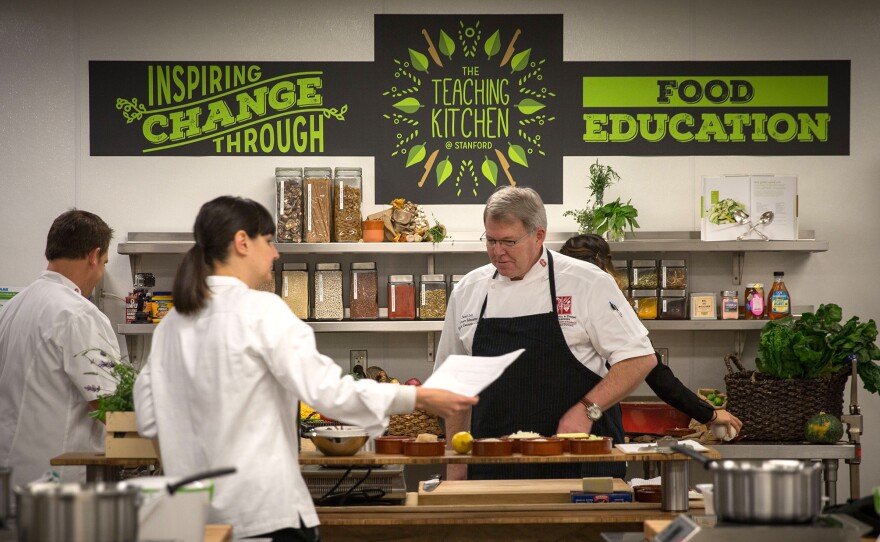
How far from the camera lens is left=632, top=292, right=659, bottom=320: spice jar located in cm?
509

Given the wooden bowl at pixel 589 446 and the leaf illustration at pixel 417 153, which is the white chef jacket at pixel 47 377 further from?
the leaf illustration at pixel 417 153

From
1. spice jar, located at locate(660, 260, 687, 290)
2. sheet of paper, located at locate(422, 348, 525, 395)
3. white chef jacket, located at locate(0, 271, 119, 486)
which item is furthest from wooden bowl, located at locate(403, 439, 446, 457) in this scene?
spice jar, located at locate(660, 260, 687, 290)

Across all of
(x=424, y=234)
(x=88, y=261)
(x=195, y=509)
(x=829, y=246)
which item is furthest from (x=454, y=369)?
(x=829, y=246)

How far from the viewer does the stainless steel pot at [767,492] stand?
6.75 ft

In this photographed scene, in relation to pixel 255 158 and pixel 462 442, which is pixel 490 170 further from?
pixel 462 442

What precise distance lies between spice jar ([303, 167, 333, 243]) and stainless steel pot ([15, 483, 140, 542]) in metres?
3.26

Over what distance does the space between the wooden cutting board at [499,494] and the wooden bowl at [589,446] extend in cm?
21

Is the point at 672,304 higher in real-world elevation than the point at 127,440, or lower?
higher

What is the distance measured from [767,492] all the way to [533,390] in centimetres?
156

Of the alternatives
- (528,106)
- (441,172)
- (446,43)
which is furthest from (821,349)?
(446,43)

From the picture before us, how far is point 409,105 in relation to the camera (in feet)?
17.5

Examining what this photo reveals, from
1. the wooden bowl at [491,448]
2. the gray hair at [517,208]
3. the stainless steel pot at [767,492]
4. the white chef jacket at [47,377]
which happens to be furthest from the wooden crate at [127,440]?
the stainless steel pot at [767,492]

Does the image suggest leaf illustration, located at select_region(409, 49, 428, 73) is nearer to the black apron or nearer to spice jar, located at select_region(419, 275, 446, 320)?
spice jar, located at select_region(419, 275, 446, 320)

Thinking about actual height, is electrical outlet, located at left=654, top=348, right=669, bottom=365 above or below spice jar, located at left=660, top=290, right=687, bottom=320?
below
